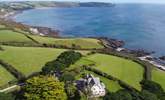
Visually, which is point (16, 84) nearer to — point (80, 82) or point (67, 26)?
point (80, 82)

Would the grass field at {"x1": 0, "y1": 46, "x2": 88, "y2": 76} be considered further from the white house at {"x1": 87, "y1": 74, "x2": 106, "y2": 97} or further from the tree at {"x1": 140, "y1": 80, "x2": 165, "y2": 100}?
the tree at {"x1": 140, "y1": 80, "x2": 165, "y2": 100}

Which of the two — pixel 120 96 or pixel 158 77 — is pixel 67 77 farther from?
pixel 158 77

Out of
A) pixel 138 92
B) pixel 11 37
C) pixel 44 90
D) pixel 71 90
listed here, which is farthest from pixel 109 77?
pixel 11 37

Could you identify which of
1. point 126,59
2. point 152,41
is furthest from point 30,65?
point 152,41

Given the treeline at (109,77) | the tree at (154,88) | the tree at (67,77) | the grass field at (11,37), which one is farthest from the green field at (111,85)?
the grass field at (11,37)

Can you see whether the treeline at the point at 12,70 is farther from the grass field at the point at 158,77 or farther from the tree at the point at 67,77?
the grass field at the point at 158,77

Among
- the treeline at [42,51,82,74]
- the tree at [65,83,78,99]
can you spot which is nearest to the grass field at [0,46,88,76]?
the treeline at [42,51,82,74]
